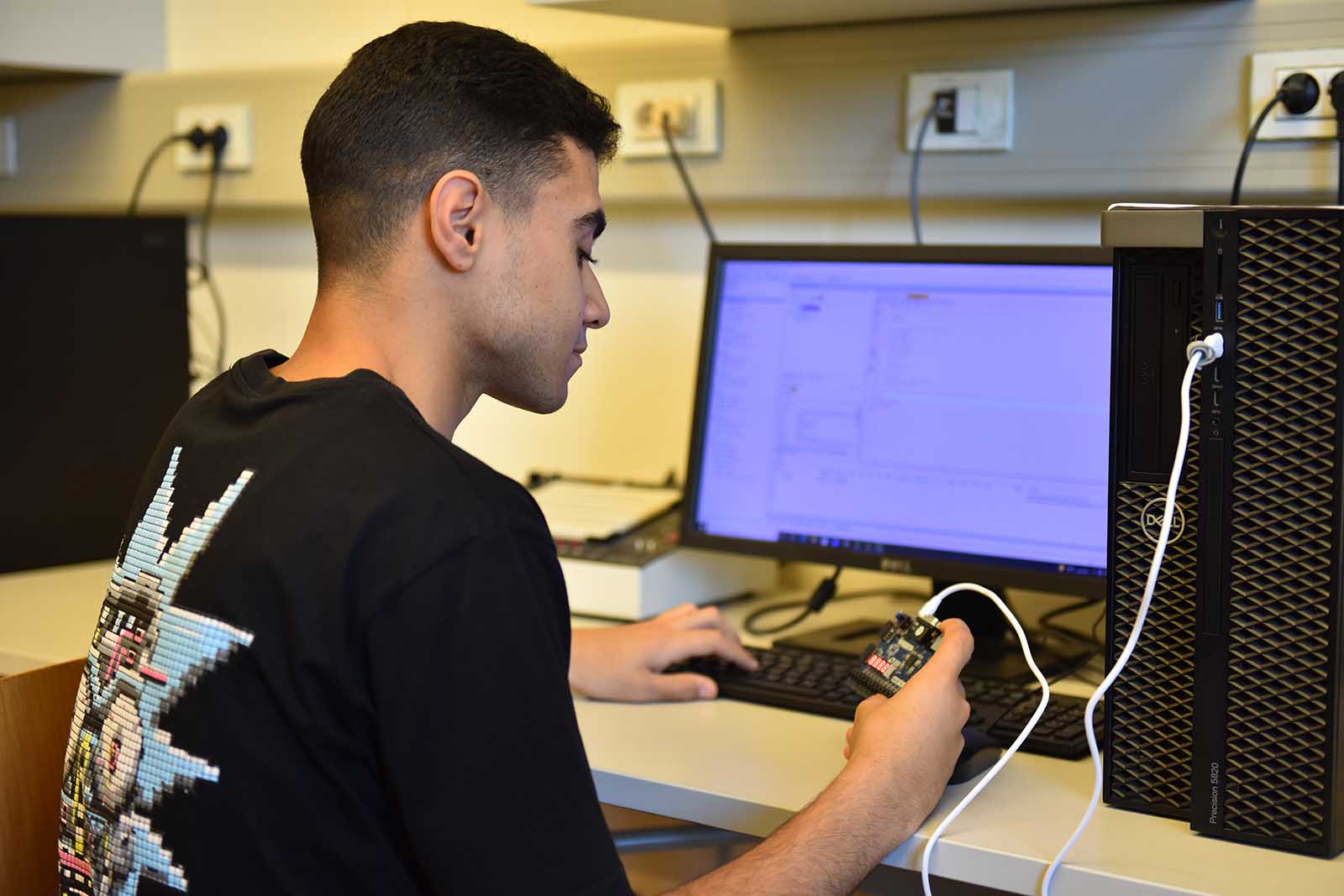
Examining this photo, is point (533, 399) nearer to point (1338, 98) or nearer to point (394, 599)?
point (394, 599)

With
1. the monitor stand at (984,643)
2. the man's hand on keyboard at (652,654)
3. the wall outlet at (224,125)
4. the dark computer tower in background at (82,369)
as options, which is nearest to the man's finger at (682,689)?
the man's hand on keyboard at (652,654)

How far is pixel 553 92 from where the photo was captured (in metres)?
0.98

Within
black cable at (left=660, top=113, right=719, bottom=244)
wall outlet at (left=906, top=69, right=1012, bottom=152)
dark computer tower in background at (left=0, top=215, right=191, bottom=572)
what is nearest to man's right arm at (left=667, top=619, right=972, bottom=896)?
wall outlet at (left=906, top=69, right=1012, bottom=152)

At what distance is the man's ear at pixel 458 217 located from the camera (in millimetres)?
906

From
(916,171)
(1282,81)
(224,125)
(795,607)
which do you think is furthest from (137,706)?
(224,125)

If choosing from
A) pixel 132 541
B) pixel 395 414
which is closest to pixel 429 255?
pixel 395 414

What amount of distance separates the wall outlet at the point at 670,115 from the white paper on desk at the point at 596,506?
408 mm

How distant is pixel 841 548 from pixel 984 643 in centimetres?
17

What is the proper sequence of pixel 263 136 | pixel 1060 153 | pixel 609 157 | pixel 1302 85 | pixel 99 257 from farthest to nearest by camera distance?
pixel 263 136 < pixel 99 257 < pixel 1060 153 < pixel 1302 85 < pixel 609 157

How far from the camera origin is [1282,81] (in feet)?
4.43

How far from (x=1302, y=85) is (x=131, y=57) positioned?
1.61 meters

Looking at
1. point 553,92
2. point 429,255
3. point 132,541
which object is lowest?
point 132,541

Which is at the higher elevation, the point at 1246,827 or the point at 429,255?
the point at 429,255

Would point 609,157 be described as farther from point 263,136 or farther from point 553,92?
point 263,136
